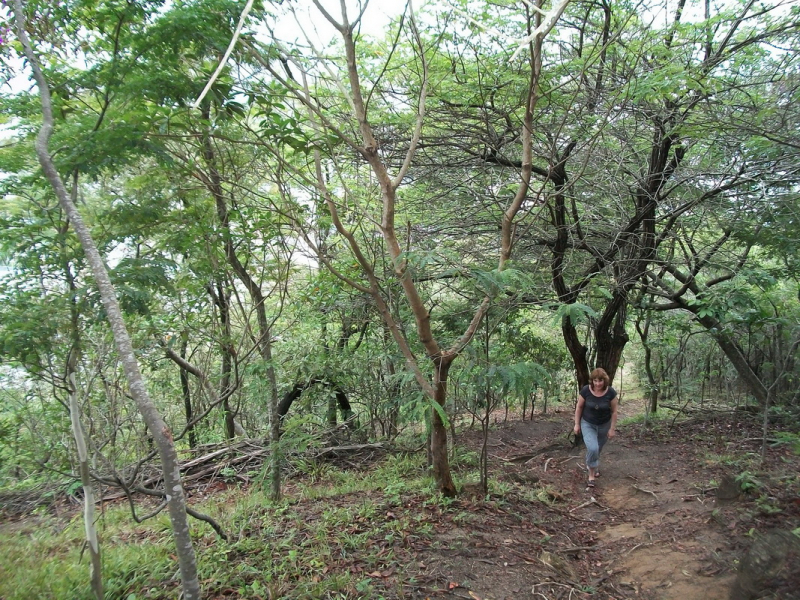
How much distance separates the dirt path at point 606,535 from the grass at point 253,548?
0.44m

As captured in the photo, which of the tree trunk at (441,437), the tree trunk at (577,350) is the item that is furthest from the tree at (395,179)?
the tree trunk at (577,350)

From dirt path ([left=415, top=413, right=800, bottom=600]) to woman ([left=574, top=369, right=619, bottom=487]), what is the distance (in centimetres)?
47

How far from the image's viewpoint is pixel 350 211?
449cm

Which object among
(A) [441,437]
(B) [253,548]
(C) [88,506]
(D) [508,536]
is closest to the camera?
(C) [88,506]

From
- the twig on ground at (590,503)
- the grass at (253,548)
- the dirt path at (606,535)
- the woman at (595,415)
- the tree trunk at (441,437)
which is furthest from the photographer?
the woman at (595,415)

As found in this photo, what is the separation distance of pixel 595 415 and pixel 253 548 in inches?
165

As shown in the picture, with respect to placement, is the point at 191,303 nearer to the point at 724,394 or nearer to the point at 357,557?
the point at 357,557

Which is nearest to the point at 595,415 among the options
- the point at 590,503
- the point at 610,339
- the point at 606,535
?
the point at 590,503

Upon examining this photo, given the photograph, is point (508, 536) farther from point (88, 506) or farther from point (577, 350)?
point (577, 350)

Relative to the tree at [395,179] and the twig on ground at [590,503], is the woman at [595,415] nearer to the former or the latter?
the twig on ground at [590,503]

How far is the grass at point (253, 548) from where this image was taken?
328 centimetres

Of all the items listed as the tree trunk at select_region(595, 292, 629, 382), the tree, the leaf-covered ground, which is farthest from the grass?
the tree trunk at select_region(595, 292, 629, 382)

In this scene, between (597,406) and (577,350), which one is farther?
(577,350)

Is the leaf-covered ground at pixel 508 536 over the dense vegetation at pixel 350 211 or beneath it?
beneath
